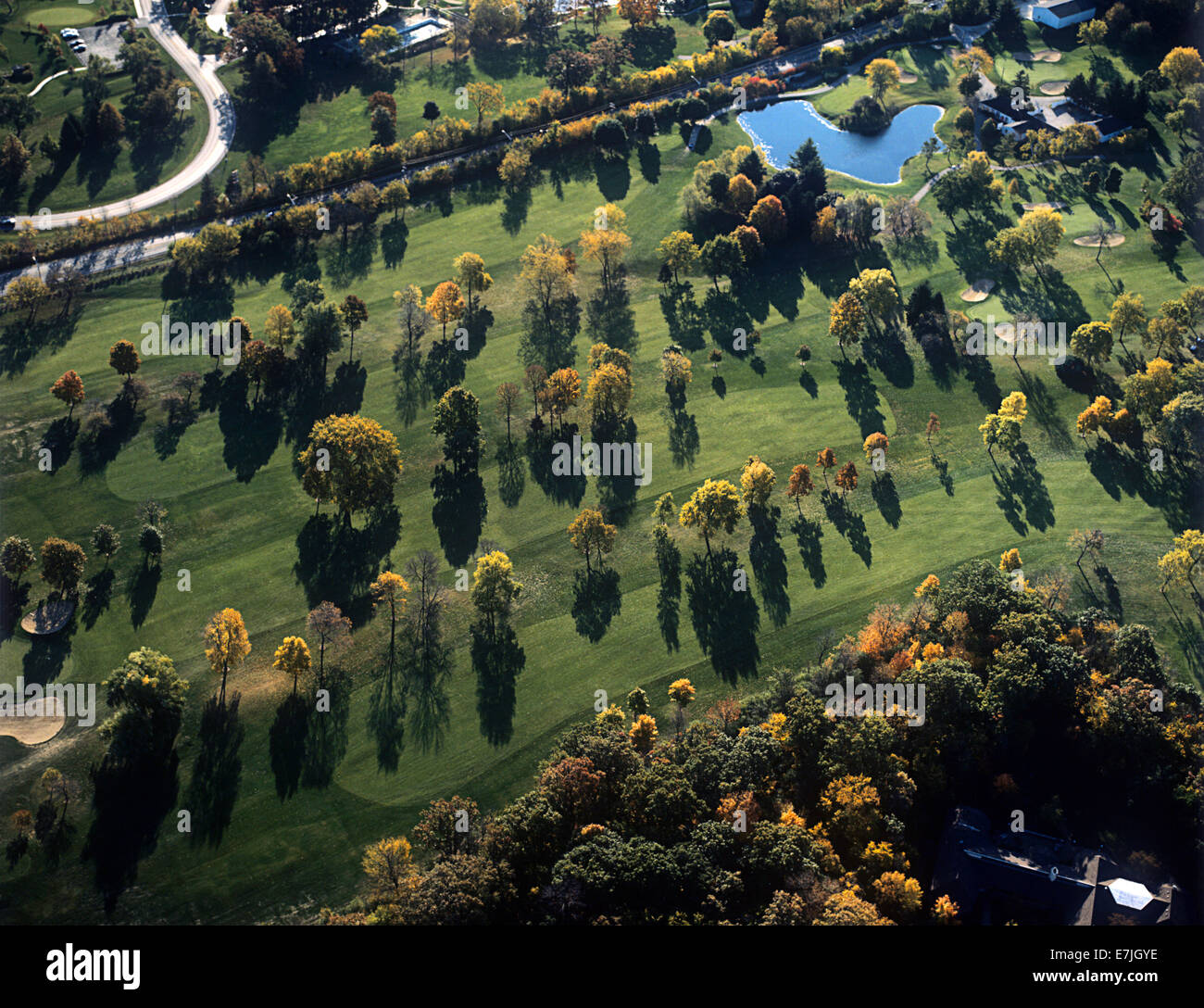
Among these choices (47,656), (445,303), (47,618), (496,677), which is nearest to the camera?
(496,677)

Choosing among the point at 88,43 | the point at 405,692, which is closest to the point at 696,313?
the point at 405,692

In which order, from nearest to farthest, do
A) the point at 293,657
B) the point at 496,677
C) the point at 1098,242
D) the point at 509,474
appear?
1. the point at 293,657
2. the point at 496,677
3. the point at 509,474
4. the point at 1098,242

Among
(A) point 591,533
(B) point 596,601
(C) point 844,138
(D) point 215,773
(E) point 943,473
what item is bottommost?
(D) point 215,773

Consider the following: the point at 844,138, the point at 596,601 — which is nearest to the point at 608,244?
the point at 844,138

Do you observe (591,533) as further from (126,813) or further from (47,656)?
(47,656)

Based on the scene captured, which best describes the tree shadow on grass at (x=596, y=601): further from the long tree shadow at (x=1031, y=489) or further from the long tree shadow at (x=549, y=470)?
the long tree shadow at (x=1031, y=489)

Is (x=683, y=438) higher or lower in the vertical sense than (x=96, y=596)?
higher

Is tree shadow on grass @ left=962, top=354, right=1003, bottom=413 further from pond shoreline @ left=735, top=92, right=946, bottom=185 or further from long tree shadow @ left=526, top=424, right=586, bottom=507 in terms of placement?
long tree shadow @ left=526, top=424, right=586, bottom=507
